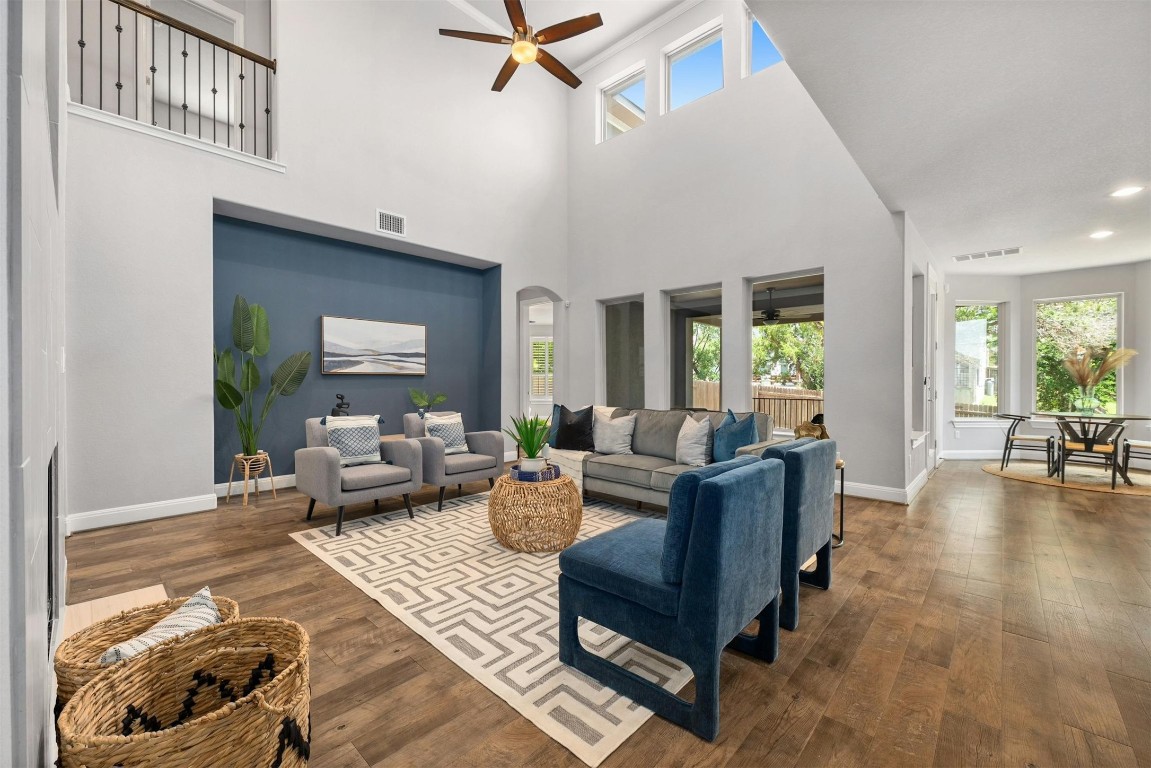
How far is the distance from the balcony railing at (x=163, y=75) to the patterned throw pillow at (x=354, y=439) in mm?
2976

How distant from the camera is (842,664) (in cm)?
202

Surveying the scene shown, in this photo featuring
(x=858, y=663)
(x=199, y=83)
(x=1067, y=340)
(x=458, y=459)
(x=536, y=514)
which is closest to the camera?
(x=858, y=663)

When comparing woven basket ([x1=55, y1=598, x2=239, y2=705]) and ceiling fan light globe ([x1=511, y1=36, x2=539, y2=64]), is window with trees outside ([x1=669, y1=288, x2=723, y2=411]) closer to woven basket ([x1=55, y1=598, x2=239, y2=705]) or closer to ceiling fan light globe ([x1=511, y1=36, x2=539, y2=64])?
ceiling fan light globe ([x1=511, y1=36, x2=539, y2=64])

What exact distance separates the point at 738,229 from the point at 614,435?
2.98 m

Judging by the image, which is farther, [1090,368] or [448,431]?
[1090,368]

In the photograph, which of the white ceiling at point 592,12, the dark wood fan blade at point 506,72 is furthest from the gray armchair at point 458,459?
the white ceiling at point 592,12

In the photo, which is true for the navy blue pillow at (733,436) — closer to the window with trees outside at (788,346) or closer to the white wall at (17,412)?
the window with trees outside at (788,346)

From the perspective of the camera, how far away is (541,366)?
39.1 feet

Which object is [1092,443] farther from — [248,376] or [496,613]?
[248,376]

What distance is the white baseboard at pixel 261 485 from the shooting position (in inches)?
189

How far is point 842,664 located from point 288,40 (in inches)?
261

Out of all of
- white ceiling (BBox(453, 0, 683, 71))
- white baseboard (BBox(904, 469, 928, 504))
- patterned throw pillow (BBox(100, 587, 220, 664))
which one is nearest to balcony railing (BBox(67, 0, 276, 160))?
white ceiling (BBox(453, 0, 683, 71))

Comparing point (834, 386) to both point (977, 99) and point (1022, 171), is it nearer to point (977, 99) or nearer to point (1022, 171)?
point (1022, 171)

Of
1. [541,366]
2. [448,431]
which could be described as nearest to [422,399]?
[448,431]
